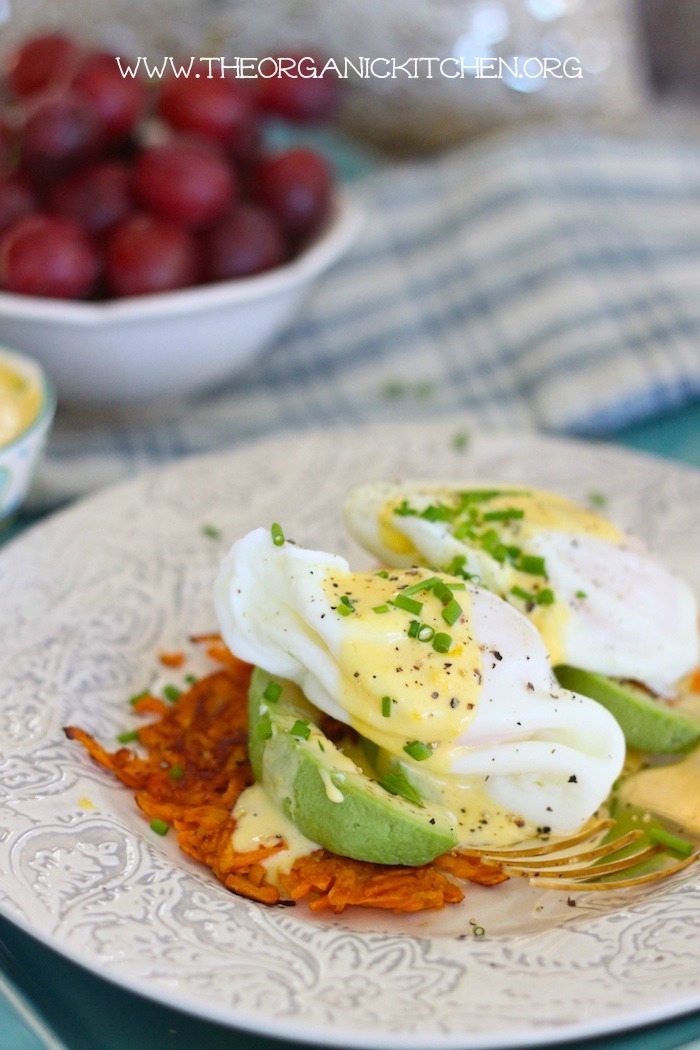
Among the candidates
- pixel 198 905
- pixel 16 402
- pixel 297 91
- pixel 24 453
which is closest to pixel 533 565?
pixel 198 905

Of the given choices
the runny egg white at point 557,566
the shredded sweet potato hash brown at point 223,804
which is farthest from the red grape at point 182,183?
the shredded sweet potato hash brown at point 223,804

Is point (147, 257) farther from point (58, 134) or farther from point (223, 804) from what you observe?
point (223, 804)

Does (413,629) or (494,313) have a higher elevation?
(413,629)

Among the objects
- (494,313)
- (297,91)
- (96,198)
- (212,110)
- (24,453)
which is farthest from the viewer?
(494,313)

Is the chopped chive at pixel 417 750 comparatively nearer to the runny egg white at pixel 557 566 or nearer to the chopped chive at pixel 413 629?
the chopped chive at pixel 413 629

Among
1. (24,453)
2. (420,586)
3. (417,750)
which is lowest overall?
(24,453)

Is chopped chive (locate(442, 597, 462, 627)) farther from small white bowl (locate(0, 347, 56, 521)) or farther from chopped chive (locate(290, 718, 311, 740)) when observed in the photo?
small white bowl (locate(0, 347, 56, 521))
